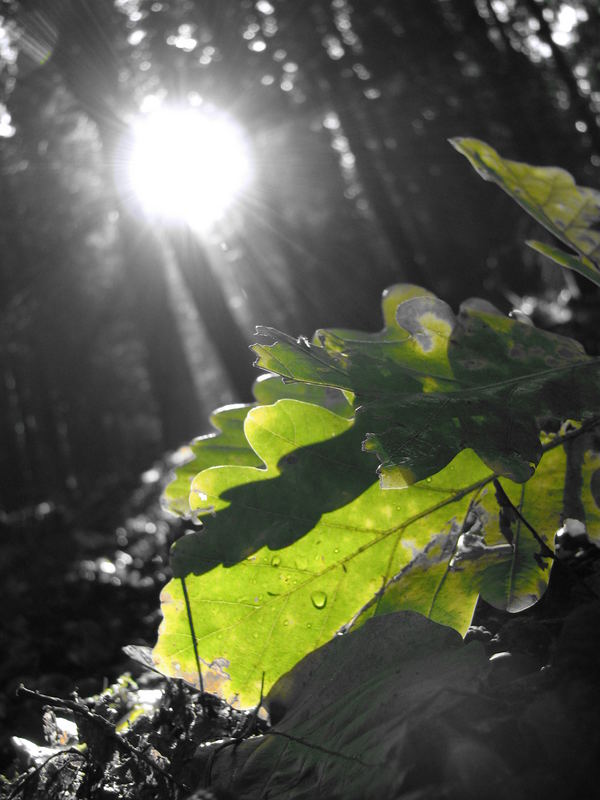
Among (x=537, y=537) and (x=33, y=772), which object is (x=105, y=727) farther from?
(x=537, y=537)

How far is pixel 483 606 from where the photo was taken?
59.2 inches

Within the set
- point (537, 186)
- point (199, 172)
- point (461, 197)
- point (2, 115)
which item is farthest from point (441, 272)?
point (537, 186)

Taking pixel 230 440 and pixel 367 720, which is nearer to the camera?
pixel 367 720

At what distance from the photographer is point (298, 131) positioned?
486 inches

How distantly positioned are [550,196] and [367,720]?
1.21 metres

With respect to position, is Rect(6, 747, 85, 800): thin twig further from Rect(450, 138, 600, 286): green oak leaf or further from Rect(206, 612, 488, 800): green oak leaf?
Rect(450, 138, 600, 286): green oak leaf

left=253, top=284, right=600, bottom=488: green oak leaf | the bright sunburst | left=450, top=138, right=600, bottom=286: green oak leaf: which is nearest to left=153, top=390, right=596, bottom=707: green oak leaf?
left=253, top=284, right=600, bottom=488: green oak leaf

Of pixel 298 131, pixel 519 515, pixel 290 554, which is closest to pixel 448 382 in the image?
pixel 519 515

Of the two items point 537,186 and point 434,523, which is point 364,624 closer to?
point 434,523

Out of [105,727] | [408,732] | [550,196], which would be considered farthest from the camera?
[550,196]

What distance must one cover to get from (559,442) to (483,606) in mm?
409

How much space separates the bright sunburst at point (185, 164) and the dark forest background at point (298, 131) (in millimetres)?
316

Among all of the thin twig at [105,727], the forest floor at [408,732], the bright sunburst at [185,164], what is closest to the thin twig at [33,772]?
the forest floor at [408,732]

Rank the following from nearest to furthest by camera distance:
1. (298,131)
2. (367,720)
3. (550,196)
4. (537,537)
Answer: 1. (367,720)
2. (537,537)
3. (550,196)
4. (298,131)
